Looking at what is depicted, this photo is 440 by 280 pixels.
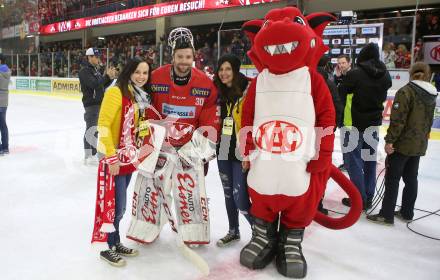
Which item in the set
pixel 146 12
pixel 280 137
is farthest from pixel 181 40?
pixel 146 12

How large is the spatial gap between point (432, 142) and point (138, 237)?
5161 mm

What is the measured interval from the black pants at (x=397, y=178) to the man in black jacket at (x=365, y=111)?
0.87 ft

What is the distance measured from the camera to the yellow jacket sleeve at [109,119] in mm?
2135

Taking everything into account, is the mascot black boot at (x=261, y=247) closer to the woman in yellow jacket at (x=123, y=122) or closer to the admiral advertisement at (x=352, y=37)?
the woman in yellow jacket at (x=123, y=122)

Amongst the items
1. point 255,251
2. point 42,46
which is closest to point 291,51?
point 255,251

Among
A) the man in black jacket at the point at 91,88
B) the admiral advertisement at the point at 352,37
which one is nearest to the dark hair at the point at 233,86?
the man in black jacket at the point at 91,88

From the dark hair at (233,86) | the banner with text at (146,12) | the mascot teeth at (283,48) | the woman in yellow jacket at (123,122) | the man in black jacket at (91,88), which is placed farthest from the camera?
the banner with text at (146,12)

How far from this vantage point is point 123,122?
2.19m

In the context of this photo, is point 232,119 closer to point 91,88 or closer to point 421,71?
point 421,71

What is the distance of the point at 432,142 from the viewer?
6102 millimetres

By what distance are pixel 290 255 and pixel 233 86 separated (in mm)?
1015

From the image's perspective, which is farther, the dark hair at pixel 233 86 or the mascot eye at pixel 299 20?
the dark hair at pixel 233 86

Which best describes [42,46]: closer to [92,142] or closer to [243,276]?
[92,142]

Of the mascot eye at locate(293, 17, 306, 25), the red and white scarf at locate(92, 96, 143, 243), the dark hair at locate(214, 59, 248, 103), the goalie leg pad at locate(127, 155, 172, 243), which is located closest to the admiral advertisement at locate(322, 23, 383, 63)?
the dark hair at locate(214, 59, 248, 103)
